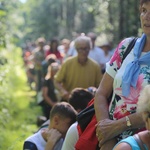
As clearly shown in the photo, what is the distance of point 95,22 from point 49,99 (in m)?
27.4

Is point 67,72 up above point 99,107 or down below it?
below

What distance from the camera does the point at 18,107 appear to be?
11922mm

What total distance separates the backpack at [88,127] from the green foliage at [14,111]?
1.78 metres

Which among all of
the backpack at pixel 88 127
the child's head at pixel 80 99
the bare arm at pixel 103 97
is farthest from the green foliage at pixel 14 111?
the bare arm at pixel 103 97

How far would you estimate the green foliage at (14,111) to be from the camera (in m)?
6.95

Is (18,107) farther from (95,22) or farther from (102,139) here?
(95,22)

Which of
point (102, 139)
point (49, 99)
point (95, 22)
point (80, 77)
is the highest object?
point (102, 139)

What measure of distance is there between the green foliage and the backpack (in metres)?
1.78

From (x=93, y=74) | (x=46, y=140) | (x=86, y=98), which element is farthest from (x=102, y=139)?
(x=93, y=74)

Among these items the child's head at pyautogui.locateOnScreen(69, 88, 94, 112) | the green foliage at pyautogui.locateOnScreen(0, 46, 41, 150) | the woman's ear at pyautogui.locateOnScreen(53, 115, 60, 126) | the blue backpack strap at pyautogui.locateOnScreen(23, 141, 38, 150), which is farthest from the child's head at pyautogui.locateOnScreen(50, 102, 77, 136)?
the green foliage at pyautogui.locateOnScreen(0, 46, 41, 150)

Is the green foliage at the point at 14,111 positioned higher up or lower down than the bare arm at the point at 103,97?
lower down

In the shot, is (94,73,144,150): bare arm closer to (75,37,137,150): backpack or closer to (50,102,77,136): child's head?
(75,37,137,150): backpack

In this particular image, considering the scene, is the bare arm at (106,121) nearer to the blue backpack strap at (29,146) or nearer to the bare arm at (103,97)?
the bare arm at (103,97)

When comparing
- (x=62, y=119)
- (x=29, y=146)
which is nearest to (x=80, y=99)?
(x=62, y=119)
